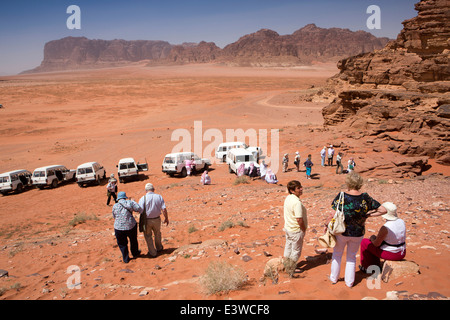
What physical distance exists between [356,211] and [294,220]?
103 centimetres

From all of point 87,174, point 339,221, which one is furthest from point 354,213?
point 87,174

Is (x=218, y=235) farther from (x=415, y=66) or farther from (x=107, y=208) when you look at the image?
(x=415, y=66)

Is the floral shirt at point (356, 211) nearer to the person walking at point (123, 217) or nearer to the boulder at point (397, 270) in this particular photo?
the boulder at point (397, 270)

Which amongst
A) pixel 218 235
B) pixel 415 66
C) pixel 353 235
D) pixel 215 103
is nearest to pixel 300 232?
pixel 353 235

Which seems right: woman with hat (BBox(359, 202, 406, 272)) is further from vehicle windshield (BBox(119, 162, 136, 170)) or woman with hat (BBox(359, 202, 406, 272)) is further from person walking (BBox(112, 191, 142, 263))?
vehicle windshield (BBox(119, 162, 136, 170))

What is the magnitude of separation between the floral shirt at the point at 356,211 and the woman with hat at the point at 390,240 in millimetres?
262

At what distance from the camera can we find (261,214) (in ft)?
33.3

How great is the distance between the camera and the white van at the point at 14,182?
18.5 metres

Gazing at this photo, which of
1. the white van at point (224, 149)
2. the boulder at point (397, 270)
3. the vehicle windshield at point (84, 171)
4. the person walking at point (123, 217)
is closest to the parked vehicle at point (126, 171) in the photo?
the vehicle windshield at point (84, 171)

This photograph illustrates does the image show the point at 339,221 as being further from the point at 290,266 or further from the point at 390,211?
the point at 290,266

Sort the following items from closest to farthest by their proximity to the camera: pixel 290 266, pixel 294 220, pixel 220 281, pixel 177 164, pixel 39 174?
pixel 220 281 < pixel 294 220 < pixel 290 266 < pixel 39 174 < pixel 177 164

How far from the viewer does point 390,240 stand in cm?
463

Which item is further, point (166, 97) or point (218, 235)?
point (166, 97)

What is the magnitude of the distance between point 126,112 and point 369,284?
5130 centimetres
